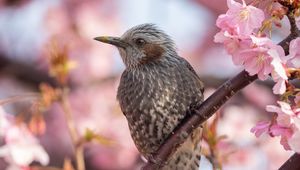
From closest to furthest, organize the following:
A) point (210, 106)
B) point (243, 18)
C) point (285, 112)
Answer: point (285, 112), point (243, 18), point (210, 106)

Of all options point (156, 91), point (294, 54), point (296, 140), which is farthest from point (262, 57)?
point (156, 91)

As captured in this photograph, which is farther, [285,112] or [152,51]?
[152,51]

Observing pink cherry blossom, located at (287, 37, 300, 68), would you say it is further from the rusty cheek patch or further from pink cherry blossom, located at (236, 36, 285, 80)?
the rusty cheek patch

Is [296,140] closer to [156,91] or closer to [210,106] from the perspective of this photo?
[210,106]

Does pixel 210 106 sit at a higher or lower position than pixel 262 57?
lower

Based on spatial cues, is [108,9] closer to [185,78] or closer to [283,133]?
[185,78]

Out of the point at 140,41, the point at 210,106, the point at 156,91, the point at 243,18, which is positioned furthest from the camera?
the point at 140,41

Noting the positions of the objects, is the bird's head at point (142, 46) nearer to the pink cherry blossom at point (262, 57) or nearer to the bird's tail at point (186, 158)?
the bird's tail at point (186, 158)
